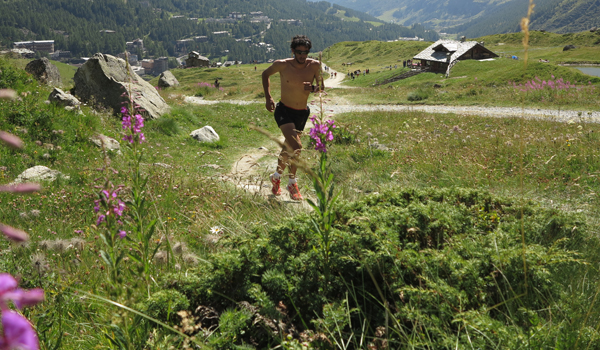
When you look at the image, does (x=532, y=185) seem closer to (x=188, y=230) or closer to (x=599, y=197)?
(x=599, y=197)

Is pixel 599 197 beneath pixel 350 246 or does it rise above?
beneath

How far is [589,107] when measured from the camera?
2059 centimetres

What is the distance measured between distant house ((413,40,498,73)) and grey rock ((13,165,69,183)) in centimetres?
5578

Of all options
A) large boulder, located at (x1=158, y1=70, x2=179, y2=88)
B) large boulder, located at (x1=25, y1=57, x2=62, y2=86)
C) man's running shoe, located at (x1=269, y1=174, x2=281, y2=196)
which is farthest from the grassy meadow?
large boulder, located at (x1=158, y1=70, x2=179, y2=88)

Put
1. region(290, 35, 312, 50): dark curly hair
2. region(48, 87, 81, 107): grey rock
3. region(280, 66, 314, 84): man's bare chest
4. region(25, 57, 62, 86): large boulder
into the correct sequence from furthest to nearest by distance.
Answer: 1. region(25, 57, 62, 86): large boulder
2. region(48, 87, 81, 107): grey rock
3. region(280, 66, 314, 84): man's bare chest
4. region(290, 35, 312, 50): dark curly hair

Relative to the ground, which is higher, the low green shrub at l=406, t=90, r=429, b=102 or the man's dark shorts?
the man's dark shorts

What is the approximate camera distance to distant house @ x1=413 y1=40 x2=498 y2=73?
56381 mm

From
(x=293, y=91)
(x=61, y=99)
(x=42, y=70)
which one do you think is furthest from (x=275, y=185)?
(x=42, y=70)

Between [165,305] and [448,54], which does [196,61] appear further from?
[165,305]

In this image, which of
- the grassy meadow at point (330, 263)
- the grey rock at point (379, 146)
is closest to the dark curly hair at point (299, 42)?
the grassy meadow at point (330, 263)

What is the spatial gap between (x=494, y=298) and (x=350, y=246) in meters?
1.18

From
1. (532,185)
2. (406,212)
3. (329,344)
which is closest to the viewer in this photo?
(329,344)

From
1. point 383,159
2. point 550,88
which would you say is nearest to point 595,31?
point 550,88

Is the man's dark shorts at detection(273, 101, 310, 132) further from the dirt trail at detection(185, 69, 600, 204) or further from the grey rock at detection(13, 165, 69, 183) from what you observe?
the grey rock at detection(13, 165, 69, 183)
